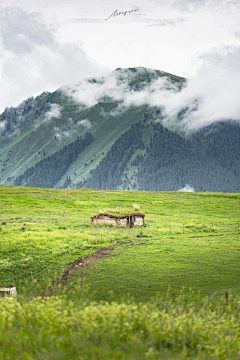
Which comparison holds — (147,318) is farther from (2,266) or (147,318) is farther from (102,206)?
(102,206)

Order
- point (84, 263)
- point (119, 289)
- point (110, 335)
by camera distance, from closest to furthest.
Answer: point (110, 335), point (119, 289), point (84, 263)

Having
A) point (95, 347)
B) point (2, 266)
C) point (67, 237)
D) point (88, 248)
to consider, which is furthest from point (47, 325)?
point (67, 237)

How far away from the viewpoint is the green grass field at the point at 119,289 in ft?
38.7

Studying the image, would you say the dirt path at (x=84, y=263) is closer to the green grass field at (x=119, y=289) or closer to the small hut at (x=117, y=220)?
the green grass field at (x=119, y=289)

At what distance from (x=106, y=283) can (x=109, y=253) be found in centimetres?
1044

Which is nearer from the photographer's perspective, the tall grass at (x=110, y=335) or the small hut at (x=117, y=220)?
the tall grass at (x=110, y=335)

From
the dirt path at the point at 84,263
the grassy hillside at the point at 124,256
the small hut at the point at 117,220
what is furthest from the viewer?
the small hut at the point at 117,220

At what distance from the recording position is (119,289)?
77.4 feet

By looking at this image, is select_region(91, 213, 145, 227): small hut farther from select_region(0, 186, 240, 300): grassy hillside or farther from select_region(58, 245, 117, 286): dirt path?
select_region(58, 245, 117, 286): dirt path

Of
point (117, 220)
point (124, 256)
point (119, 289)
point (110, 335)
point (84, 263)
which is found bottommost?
point (119, 289)

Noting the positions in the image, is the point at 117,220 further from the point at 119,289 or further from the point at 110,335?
the point at 110,335

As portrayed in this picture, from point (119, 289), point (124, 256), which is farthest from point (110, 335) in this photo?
point (124, 256)

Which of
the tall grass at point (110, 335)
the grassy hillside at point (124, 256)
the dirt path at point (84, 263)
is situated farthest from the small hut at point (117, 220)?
the tall grass at point (110, 335)

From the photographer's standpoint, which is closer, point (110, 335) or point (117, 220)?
point (110, 335)
